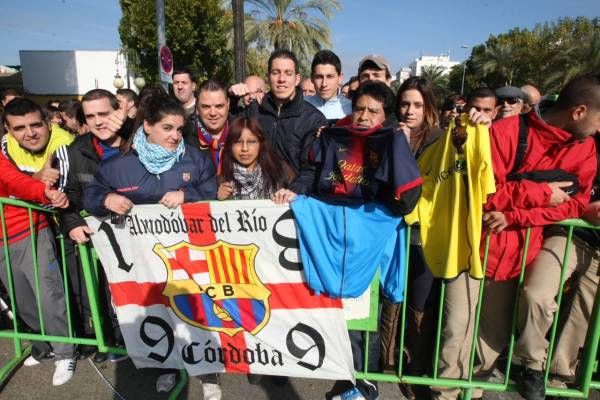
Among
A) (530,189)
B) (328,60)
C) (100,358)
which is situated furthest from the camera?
(328,60)

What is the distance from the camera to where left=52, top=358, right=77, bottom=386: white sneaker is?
3.15m

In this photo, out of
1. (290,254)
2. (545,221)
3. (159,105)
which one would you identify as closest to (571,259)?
(545,221)

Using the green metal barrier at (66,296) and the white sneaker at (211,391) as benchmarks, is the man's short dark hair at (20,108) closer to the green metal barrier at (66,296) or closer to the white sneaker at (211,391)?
the green metal barrier at (66,296)

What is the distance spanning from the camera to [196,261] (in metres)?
2.68

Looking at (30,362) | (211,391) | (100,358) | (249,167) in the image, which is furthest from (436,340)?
(30,362)

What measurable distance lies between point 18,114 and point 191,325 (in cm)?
209

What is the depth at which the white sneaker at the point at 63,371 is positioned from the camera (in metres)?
3.15

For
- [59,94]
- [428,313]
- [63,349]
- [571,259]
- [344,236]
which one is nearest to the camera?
[344,236]

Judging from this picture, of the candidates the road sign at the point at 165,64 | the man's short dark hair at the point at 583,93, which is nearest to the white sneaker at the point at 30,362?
the man's short dark hair at the point at 583,93

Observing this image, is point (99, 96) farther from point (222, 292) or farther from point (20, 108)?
point (222, 292)

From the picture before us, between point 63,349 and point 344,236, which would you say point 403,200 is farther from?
point 63,349

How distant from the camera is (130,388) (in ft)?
10.3

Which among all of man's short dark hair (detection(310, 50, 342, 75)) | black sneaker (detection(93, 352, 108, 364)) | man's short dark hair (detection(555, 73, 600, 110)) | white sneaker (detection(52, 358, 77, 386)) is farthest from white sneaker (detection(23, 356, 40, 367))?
man's short dark hair (detection(555, 73, 600, 110))

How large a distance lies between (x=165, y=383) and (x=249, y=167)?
70.6 inches
